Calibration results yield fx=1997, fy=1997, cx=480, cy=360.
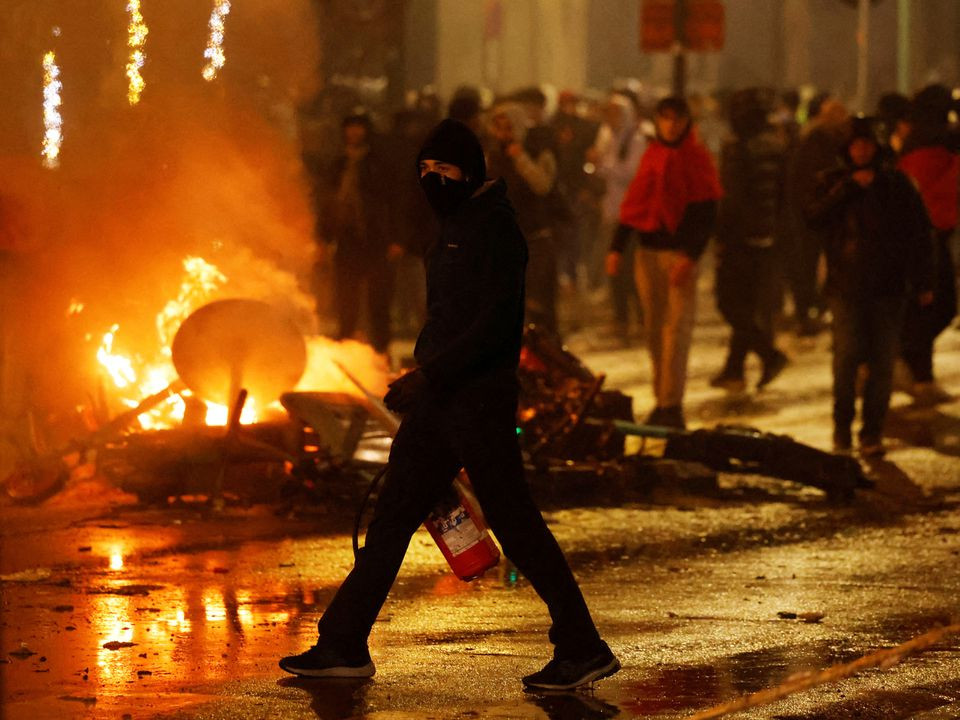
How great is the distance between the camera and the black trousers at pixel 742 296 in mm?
14148

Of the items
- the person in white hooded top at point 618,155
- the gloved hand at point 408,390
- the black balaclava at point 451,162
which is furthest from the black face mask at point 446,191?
the person in white hooded top at point 618,155

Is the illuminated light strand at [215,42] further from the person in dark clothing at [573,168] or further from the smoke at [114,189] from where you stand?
the person in dark clothing at [573,168]

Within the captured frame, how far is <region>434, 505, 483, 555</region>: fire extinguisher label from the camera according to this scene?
604 centimetres

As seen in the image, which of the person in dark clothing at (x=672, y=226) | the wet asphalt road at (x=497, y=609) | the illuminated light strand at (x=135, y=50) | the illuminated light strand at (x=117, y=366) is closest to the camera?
the wet asphalt road at (x=497, y=609)

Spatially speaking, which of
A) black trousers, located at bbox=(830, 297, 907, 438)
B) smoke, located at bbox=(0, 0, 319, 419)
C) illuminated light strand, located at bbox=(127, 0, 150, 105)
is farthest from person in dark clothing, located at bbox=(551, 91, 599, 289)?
black trousers, located at bbox=(830, 297, 907, 438)

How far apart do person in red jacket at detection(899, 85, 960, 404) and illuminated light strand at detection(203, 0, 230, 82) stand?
15.7ft

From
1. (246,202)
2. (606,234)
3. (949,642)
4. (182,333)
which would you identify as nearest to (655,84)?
(606,234)

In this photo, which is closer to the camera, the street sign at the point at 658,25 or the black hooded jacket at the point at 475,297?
the black hooded jacket at the point at 475,297

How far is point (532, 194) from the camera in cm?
1317

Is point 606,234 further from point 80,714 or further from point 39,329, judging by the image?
point 80,714

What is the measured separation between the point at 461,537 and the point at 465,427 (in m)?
0.40

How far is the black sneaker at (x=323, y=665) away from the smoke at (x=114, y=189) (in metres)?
4.67

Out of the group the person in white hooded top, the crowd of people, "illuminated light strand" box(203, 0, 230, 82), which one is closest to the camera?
the crowd of people

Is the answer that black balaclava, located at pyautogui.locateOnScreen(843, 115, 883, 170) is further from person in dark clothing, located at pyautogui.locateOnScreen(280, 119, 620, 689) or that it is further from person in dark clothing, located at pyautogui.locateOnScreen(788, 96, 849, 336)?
person in dark clothing, located at pyautogui.locateOnScreen(280, 119, 620, 689)
